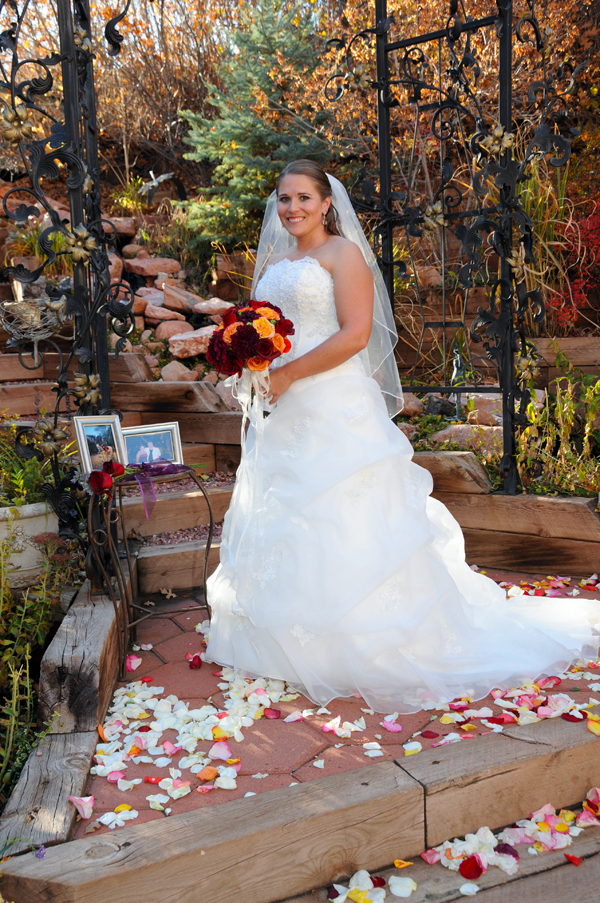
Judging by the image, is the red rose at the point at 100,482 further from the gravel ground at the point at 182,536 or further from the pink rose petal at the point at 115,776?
the gravel ground at the point at 182,536

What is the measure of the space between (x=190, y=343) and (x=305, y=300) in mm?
2974

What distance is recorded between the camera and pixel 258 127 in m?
6.95

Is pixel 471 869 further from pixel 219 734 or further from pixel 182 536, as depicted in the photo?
pixel 182 536

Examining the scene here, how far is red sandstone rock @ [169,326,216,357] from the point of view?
19.0 feet

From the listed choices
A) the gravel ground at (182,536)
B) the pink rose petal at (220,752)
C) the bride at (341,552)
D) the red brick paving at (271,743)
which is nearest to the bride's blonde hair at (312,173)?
the bride at (341,552)

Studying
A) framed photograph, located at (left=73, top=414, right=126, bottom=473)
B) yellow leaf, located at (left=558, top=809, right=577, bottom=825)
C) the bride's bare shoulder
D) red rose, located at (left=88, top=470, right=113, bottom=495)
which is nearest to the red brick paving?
yellow leaf, located at (left=558, top=809, right=577, bottom=825)

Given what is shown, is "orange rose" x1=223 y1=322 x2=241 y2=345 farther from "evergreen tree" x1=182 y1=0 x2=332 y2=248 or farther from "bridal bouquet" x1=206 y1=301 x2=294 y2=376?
"evergreen tree" x1=182 y1=0 x2=332 y2=248

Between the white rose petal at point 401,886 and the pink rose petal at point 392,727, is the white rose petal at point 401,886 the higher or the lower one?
the lower one

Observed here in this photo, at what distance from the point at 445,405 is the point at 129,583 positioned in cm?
291

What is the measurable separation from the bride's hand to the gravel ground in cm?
141

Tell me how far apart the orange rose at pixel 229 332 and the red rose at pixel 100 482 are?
74cm

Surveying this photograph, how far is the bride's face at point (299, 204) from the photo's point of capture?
3.01 metres

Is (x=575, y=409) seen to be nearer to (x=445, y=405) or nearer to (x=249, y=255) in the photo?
(x=445, y=405)

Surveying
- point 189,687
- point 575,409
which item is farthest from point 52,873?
point 575,409
